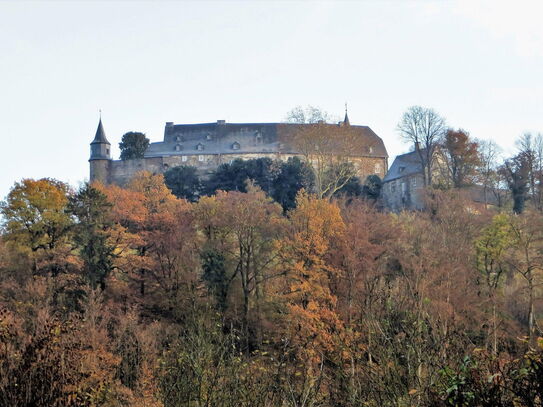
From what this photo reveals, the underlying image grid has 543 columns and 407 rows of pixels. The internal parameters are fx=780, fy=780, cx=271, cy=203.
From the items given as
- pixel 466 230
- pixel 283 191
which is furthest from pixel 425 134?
pixel 466 230

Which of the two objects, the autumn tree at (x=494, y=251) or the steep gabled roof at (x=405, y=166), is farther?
the steep gabled roof at (x=405, y=166)

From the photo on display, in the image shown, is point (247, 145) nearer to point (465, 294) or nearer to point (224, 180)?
point (224, 180)

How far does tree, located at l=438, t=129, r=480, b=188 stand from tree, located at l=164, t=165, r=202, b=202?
18122mm

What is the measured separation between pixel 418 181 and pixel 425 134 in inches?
185

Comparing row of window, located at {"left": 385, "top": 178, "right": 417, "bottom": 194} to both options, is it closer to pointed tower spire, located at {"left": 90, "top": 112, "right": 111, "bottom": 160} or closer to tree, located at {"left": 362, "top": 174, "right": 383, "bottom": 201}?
tree, located at {"left": 362, "top": 174, "right": 383, "bottom": 201}

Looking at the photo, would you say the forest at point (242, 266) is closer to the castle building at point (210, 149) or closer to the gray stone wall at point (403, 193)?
the gray stone wall at point (403, 193)

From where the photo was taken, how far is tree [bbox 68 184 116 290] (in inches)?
1314

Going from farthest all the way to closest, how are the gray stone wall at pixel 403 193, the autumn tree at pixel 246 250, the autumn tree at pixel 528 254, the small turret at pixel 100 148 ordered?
the small turret at pixel 100 148 → the gray stone wall at pixel 403 193 → the autumn tree at pixel 246 250 → the autumn tree at pixel 528 254

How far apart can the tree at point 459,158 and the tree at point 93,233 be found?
81.4 feet

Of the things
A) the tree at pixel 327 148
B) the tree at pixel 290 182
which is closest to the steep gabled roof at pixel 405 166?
the tree at pixel 290 182

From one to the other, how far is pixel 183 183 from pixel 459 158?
2022 centimetres

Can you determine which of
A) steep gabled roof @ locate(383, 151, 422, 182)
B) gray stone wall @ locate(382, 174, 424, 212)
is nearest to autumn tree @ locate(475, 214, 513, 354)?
gray stone wall @ locate(382, 174, 424, 212)

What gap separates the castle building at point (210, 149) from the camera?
68.0 m

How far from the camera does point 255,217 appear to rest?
3572 cm
